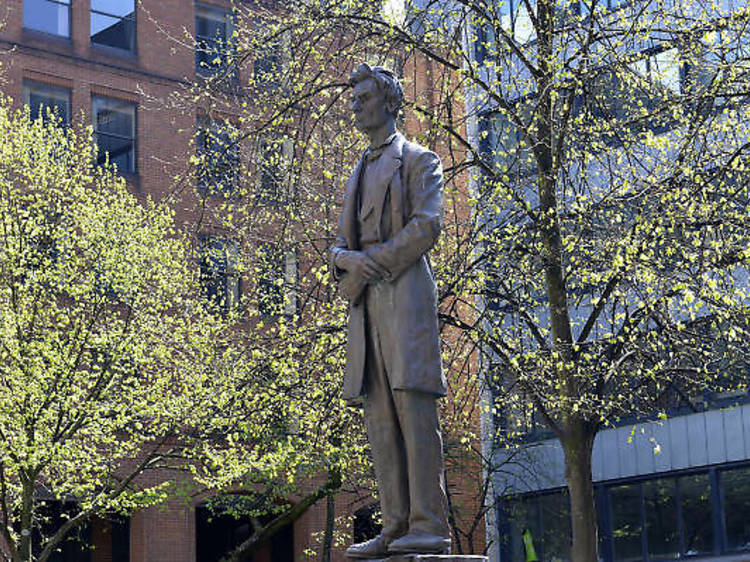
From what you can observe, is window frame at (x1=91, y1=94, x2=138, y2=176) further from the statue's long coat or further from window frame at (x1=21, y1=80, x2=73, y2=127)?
the statue's long coat

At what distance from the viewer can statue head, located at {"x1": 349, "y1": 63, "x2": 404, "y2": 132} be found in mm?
8898

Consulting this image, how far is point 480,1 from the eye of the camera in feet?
61.2

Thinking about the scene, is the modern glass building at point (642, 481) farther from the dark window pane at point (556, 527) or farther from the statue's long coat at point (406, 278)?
the statue's long coat at point (406, 278)

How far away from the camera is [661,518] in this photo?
36031 mm

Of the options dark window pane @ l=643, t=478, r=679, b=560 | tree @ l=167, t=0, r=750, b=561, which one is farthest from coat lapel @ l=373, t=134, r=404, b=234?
dark window pane @ l=643, t=478, r=679, b=560

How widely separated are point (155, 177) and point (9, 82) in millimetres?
5021

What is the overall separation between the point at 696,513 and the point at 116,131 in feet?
62.1

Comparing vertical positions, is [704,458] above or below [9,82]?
below

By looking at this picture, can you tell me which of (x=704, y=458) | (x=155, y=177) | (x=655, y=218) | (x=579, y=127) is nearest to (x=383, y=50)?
(x=579, y=127)

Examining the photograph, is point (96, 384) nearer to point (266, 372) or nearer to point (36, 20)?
point (266, 372)

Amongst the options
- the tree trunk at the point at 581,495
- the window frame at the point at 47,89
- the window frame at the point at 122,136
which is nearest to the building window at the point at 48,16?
the window frame at the point at 47,89

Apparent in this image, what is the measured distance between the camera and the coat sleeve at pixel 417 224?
8555mm

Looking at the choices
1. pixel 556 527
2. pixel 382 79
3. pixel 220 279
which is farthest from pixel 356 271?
pixel 556 527

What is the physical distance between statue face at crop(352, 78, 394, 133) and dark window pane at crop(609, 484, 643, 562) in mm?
29106
